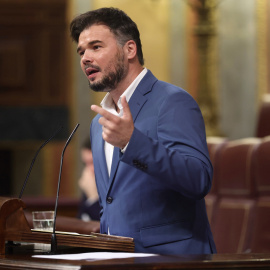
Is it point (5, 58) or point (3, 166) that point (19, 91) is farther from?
point (3, 166)

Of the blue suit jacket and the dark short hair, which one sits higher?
the dark short hair

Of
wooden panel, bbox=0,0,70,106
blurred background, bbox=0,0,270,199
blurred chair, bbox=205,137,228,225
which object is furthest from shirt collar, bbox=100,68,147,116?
wooden panel, bbox=0,0,70,106

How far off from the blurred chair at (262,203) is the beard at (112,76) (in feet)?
3.42

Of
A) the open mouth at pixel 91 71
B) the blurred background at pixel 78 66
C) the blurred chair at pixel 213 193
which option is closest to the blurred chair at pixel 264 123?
the blurred chair at pixel 213 193

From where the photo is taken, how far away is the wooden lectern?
49.6 inches

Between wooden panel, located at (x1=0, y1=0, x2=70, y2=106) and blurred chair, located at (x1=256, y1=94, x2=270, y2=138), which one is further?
wooden panel, located at (x1=0, y1=0, x2=70, y2=106)

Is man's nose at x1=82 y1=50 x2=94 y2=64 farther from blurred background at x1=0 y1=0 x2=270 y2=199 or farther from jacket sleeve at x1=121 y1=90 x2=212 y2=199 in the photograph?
blurred background at x1=0 y1=0 x2=270 y2=199

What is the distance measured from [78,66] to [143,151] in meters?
4.07

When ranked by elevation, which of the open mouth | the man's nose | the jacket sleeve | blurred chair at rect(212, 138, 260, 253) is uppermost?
the man's nose

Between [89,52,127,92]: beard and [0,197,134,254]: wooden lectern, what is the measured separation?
349 millimetres

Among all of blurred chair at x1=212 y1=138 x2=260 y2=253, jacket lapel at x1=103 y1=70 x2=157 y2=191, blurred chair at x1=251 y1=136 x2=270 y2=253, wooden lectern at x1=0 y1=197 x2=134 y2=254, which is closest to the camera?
wooden lectern at x1=0 y1=197 x2=134 y2=254

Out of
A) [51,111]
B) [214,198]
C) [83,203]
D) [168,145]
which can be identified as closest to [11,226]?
[168,145]

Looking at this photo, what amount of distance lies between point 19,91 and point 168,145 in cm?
404

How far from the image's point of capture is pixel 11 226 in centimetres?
130
